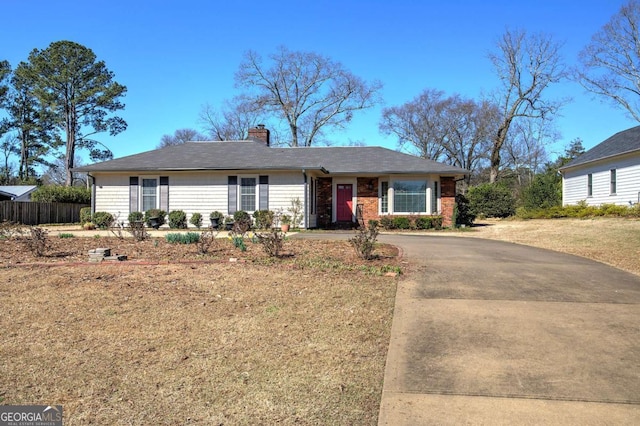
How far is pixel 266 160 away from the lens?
2089 centimetres

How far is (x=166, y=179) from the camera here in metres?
20.7

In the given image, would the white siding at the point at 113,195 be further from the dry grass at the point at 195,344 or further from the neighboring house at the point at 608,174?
the neighboring house at the point at 608,174

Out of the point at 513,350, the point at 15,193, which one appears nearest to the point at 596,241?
the point at 513,350

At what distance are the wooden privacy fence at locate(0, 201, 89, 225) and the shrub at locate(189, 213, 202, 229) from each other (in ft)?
40.0

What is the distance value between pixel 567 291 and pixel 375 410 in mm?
4900

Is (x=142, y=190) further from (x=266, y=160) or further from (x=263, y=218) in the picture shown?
(x=263, y=218)

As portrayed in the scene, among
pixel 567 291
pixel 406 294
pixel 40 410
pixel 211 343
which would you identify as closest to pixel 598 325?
pixel 567 291

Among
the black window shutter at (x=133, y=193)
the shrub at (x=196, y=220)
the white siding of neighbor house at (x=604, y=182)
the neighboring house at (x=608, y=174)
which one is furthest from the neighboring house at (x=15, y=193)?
the white siding of neighbor house at (x=604, y=182)

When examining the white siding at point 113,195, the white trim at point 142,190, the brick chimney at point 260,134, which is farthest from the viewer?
the brick chimney at point 260,134

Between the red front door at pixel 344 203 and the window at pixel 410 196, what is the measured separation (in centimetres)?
210

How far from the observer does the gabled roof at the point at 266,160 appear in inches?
797

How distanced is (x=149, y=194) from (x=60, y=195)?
A: 14.7 metres

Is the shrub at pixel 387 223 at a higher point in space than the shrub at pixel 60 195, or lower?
lower

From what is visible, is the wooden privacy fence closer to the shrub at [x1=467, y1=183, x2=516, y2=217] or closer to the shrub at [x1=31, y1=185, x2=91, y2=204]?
the shrub at [x1=31, y1=185, x2=91, y2=204]
